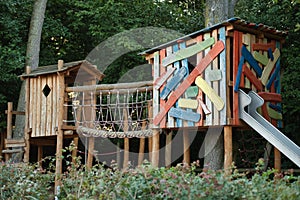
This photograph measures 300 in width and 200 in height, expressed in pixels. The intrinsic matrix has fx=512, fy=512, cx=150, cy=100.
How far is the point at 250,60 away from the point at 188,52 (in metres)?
1.22

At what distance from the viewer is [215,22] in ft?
37.5

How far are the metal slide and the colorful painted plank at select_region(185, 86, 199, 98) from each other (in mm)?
905

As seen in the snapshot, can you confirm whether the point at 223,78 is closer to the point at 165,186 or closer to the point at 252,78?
the point at 252,78

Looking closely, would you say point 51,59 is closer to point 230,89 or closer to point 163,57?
point 163,57

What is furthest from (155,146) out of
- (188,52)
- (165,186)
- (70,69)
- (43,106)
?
(165,186)

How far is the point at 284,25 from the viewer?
1433cm

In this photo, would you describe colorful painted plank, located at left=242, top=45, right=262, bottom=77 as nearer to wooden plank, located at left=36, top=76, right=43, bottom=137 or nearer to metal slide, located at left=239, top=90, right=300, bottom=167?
metal slide, located at left=239, top=90, right=300, bottom=167

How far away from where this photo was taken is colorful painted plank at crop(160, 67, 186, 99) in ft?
33.1

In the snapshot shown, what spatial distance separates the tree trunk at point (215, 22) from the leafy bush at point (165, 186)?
4273 mm

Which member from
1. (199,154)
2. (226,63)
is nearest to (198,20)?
(199,154)

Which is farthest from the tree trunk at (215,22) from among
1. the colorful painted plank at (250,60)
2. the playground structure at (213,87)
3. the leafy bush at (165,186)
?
the leafy bush at (165,186)

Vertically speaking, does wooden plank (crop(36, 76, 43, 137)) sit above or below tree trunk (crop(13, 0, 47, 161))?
below

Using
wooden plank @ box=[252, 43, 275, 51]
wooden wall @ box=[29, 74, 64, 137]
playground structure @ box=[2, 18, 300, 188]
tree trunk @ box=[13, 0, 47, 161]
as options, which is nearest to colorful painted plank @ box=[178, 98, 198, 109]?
playground structure @ box=[2, 18, 300, 188]

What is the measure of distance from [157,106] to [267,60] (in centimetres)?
238
